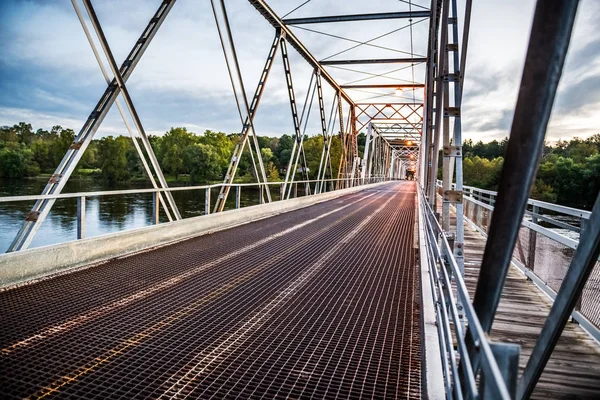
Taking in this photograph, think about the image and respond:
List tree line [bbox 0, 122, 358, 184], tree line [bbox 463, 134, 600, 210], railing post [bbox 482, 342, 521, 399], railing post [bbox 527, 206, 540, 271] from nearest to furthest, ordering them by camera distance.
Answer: railing post [bbox 482, 342, 521, 399], railing post [bbox 527, 206, 540, 271], tree line [bbox 463, 134, 600, 210], tree line [bbox 0, 122, 358, 184]

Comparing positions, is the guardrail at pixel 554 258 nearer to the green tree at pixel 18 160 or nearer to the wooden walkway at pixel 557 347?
the wooden walkway at pixel 557 347

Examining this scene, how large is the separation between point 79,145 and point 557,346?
6965 millimetres

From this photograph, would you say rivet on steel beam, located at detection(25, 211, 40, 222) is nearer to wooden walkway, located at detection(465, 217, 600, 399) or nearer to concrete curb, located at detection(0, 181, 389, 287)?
concrete curb, located at detection(0, 181, 389, 287)

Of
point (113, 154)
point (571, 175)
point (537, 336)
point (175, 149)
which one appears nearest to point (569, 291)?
point (537, 336)

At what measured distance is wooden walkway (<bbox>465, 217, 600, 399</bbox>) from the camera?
3.73m

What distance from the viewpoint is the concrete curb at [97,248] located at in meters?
5.02

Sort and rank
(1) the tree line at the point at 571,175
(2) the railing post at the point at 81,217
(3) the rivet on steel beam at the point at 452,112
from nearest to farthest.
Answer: (3) the rivet on steel beam at the point at 452,112 → (2) the railing post at the point at 81,217 → (1) the tree line at the point at 571,175

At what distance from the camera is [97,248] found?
6.31 meters

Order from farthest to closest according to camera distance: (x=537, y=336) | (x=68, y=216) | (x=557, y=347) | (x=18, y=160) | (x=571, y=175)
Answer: (x=68, y=216)
(x=571, y=175)
(x=18, y=160)
(x=537, y=336)
(x=557, y=347)

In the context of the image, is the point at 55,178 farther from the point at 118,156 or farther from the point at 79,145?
the point at 118,156

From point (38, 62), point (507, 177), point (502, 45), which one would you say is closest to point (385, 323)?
point (507, 177)

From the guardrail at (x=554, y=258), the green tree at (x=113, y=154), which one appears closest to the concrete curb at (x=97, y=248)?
the guardrail at (x=554, y=258)

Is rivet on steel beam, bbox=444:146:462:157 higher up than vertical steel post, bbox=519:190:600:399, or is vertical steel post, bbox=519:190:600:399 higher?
rivet on steel beam, bbox=444:146:462:157

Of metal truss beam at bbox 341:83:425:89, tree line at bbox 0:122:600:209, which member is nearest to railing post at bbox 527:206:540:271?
tree line at bbox 0:122:600:209
